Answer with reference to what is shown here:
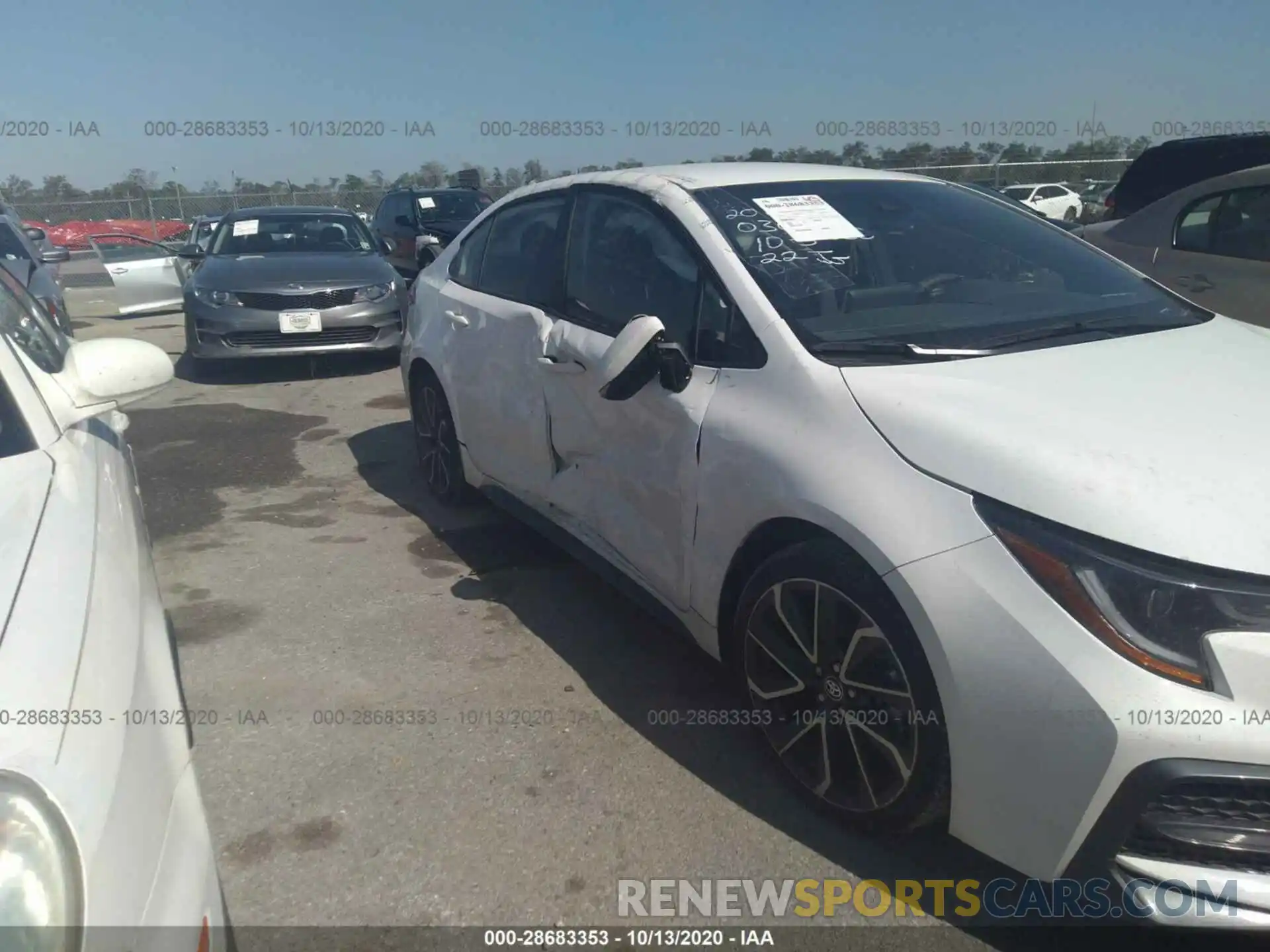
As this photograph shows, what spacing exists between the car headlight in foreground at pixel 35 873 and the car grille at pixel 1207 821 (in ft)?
5.92

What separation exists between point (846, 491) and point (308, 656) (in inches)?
87.5

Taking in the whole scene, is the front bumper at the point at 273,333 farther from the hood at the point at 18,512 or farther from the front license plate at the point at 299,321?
the hood at the point at 18,512

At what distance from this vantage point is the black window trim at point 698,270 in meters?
2.75

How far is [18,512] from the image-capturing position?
180 centimetres

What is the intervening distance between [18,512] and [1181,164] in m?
7.73

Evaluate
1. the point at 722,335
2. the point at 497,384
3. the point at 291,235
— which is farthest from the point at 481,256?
the point at 291,235

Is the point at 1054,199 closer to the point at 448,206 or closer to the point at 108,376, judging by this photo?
the point at 448,206

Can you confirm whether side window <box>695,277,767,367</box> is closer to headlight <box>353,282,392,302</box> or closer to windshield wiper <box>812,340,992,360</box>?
windshield wiper <box>812,340,992,360</box>

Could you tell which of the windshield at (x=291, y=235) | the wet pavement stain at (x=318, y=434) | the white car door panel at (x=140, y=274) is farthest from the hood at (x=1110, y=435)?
the white car door panel at (x=140, y=274)

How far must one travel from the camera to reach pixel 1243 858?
1872 millimetres

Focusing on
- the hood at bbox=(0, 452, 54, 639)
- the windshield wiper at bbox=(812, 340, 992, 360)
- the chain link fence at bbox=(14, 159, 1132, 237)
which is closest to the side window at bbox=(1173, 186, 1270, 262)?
the windshield wiper at bbox=(812, 340, 992, 360)

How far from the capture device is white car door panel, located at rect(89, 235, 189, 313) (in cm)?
1070

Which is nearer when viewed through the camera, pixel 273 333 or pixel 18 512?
pixel 18 512

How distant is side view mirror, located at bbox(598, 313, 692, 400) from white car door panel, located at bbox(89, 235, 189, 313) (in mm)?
9207
